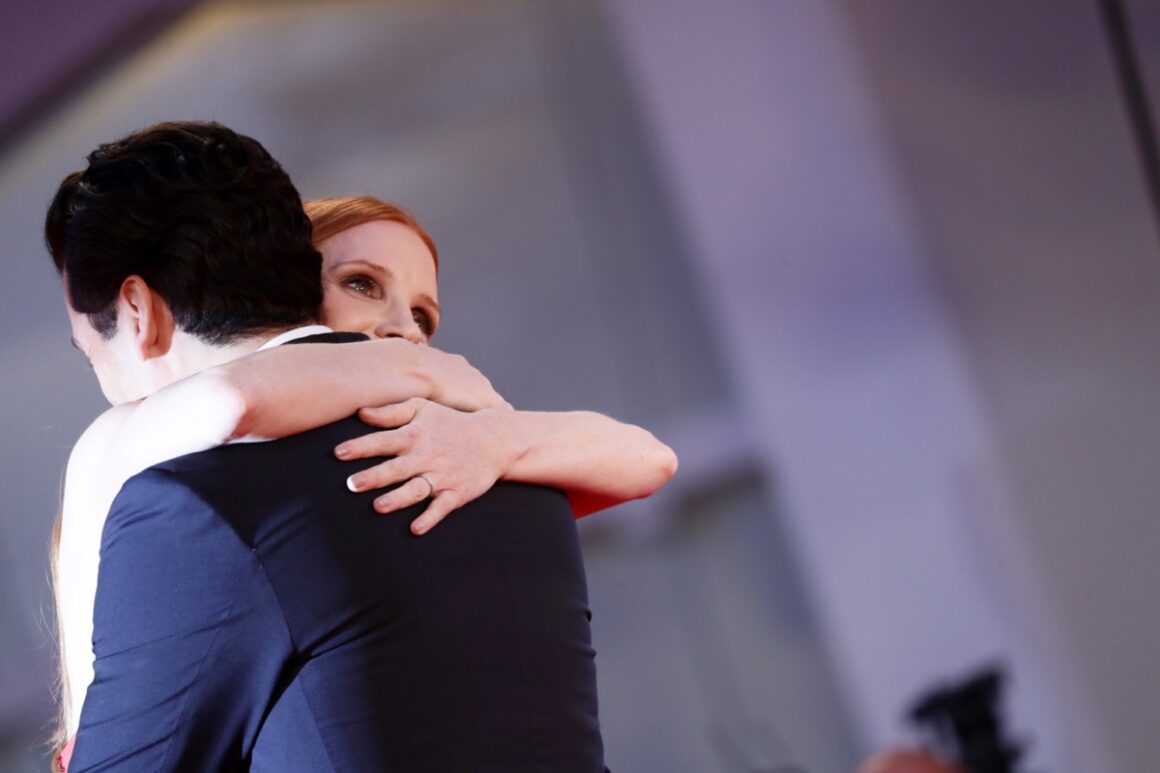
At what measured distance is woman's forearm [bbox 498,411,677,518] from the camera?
41.6 inches

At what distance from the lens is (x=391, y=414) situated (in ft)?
3.24

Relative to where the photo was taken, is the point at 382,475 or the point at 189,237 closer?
the point at 382,475

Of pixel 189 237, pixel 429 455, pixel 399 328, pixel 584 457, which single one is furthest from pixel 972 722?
pixel 189 237

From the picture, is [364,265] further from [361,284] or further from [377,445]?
[377,445]

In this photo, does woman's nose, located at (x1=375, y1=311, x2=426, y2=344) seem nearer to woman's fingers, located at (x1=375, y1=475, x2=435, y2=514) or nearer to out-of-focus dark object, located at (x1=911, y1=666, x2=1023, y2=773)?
woman's fingers, located at (x1=375, y1=475, x2=435, y2=514)

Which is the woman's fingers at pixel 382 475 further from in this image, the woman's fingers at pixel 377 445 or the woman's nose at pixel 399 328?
the woman's nose at pixel 399 328

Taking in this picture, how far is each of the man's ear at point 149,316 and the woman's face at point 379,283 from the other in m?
0.44

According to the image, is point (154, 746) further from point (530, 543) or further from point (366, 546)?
point (530, 543)

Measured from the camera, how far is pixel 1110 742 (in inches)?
95.7

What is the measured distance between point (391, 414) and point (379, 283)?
625mm

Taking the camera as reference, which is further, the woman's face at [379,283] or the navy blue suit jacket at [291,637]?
the woman's face at [379,283]

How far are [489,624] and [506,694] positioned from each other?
5cm

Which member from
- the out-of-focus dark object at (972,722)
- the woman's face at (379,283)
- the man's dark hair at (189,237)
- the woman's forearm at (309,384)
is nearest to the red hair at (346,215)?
the woman's face at (379,283)

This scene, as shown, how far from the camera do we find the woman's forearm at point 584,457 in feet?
3.47
